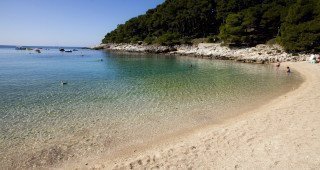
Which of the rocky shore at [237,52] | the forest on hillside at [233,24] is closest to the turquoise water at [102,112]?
the rocky shore at [237,52]

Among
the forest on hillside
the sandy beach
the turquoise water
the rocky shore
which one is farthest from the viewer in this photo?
the forest on hillside

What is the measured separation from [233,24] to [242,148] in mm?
63082

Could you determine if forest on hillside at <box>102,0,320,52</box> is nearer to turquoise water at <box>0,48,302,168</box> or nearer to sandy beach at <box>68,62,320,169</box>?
turquoise water at <box>0,48,302,168</box>

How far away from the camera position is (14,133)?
13.5m

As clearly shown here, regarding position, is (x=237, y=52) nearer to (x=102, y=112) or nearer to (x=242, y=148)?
(x=102, y=112)

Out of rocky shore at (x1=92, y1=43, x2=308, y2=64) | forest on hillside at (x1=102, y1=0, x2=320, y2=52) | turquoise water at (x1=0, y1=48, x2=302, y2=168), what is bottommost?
turquoise water at (x1=0, y1=48, x2=302, y2=168)

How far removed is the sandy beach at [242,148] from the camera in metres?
9.52

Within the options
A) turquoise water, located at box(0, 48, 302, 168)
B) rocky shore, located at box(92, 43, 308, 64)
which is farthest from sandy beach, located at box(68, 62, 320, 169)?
rocky shore, located at box(92, 43, 308, 64)

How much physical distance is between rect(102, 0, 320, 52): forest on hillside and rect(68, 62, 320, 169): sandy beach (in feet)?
134

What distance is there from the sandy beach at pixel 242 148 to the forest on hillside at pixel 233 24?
40.9 m

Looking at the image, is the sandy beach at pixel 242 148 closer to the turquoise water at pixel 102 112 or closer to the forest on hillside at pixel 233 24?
the turquoise water at pixel 102 112

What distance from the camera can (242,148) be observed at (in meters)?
10.8

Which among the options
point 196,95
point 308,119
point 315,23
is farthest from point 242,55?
point 308,119

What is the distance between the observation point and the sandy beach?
375 inches
